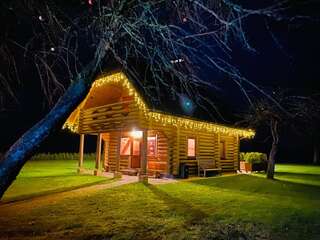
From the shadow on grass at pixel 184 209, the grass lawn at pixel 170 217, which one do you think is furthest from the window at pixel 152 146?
the shadow on grass at pixel 184 209

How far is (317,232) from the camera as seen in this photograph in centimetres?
678

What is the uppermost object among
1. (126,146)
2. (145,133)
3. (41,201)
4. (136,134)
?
(136,134)

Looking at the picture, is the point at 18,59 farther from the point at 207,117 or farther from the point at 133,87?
the point at 207,117

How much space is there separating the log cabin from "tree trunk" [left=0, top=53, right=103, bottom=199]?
931 centimetres

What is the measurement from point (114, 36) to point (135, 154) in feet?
50.7

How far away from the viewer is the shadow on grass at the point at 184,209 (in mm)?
7595

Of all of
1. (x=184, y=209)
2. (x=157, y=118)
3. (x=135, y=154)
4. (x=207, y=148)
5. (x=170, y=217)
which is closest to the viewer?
(x=170, y=217)

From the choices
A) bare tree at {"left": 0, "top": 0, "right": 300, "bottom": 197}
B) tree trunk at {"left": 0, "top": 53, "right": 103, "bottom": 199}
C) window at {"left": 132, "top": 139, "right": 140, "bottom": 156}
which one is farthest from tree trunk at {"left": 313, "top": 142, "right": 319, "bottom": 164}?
tree trunk at {"left": 0, "top": 53, "right": 103, "bottom": 199}

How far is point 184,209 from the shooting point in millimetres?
8727

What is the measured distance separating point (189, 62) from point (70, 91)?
2.22 metres

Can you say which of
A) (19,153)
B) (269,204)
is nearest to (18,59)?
(19,153)

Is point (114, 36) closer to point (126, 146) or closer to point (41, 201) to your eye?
point (41, 201)

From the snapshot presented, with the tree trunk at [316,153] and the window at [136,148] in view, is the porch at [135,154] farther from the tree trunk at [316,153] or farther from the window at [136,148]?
the tree trunk at [316,153]

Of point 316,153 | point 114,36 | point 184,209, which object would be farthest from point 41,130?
point 316,153
